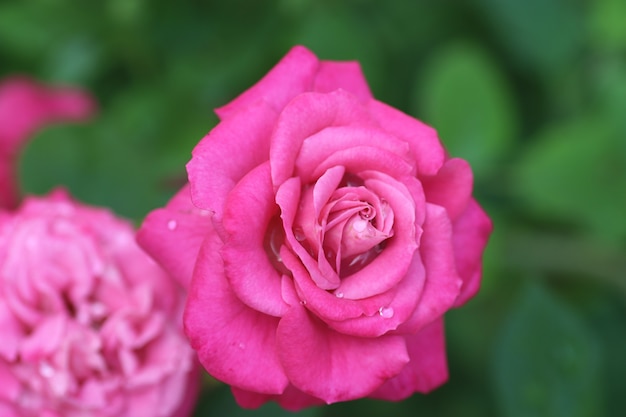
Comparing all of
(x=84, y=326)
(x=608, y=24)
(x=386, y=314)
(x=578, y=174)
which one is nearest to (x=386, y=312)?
(x=386, y=314)

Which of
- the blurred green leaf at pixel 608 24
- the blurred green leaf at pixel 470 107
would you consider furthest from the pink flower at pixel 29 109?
the blurred green leaf at pixel 608 24

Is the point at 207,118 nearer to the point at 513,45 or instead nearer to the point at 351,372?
the point at 513,45

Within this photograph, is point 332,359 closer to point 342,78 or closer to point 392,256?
point 392,256

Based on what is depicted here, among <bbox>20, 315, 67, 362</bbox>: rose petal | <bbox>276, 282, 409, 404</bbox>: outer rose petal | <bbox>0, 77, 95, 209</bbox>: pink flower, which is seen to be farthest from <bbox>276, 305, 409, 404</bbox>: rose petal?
<bbox>0, 77, 95, 209</bbox>: pink flower

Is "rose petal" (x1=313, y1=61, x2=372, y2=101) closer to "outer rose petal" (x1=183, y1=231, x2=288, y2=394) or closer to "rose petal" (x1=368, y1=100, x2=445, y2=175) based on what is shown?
"rose petal" (x1=368, y1=100, x2=445, y2=175)

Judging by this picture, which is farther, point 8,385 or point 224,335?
point 8,385

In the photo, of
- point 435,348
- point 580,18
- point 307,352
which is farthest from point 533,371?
point 580,18
